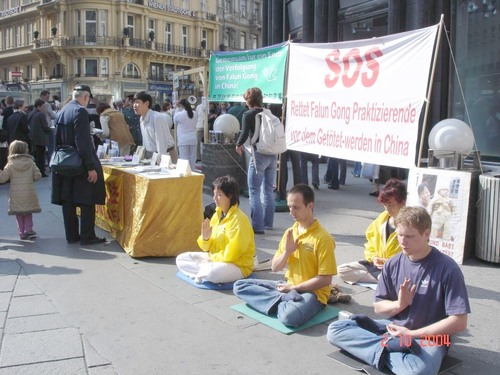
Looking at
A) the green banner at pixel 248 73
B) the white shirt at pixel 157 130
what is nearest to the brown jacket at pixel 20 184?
the white shirt at pixel 157 130

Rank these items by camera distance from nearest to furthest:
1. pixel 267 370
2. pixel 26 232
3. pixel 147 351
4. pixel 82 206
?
pixel 267 370 < pixel 147 351 < pixel 82 206 < pixel 26 232

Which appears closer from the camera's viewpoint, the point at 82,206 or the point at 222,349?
the point at 222,349

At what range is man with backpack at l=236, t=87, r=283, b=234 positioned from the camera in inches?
259

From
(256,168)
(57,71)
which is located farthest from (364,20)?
(57,71)

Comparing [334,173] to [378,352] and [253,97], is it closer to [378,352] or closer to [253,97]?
[253,97]

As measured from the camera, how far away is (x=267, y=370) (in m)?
3.14

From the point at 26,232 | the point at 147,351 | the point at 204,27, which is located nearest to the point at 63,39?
the point at 204,27

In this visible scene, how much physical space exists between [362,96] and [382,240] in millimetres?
1874

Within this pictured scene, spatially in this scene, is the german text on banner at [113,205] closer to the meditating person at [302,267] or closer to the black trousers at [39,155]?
the meditating person at [302,267]

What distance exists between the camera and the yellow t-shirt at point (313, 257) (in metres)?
3.75

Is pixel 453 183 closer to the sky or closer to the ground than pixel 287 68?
closer to the ground

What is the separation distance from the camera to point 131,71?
49.1 metres

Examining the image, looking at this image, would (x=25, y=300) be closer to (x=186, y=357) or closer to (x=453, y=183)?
(x=186, y=357)

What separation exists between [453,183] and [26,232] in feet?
16.1
